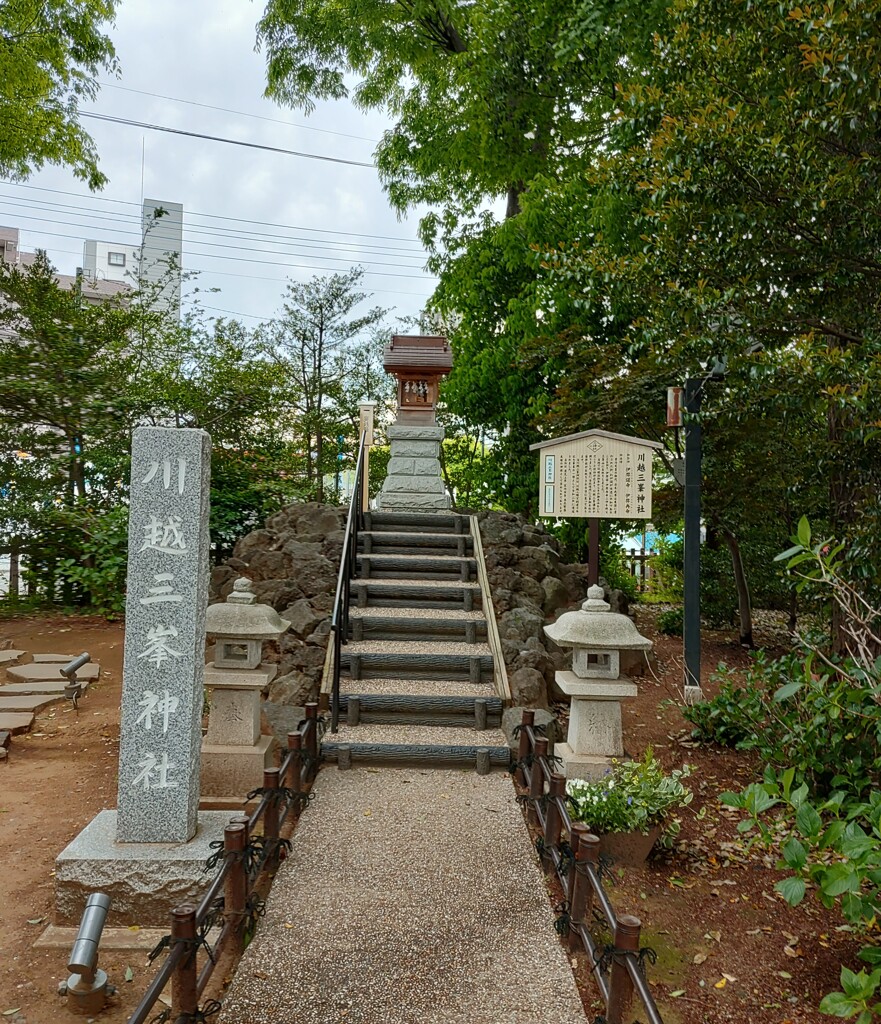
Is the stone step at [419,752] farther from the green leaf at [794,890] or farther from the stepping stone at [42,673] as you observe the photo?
the stepping stone at [42,673]

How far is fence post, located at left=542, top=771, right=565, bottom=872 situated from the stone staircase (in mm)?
1428

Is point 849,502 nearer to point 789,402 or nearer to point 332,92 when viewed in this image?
A: point 789,402

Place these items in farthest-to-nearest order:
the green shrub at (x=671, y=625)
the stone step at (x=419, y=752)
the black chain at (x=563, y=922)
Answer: the green shrub at (x=671, y=625), the stone step at (x=419, y=752), the black chain at (x=563, y=922)

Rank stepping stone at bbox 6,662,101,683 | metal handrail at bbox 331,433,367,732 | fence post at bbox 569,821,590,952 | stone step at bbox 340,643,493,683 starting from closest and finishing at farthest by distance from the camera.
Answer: fence post at bbox 569,821,590,952, metal handrail at bbox 331,433,367,732, stone step at bbox 340,643,493,683, stepping stone at bbox 6,662,101,683

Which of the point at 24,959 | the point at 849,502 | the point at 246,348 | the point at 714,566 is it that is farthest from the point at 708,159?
the point at 246,348

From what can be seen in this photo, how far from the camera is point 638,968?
256cm

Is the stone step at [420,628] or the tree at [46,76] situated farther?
the tree at [46,76]

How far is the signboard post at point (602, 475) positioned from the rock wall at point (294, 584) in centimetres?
285

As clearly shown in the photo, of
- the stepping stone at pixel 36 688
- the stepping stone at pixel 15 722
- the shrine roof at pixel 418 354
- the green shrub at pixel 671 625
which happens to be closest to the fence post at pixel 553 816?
the stepping stone at pixel 15 722

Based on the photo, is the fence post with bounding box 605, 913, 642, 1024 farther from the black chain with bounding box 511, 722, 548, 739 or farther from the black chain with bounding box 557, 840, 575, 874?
the black chain with bounding box 511, 722, 548, 739

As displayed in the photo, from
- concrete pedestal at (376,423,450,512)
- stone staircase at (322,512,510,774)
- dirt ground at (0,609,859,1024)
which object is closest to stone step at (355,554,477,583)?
stone staircase at (322,512,510,774)

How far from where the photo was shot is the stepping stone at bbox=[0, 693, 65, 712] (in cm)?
662

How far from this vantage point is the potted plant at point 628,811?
14.0 feet

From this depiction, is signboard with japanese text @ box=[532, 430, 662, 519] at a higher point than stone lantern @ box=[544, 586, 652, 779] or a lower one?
higher
